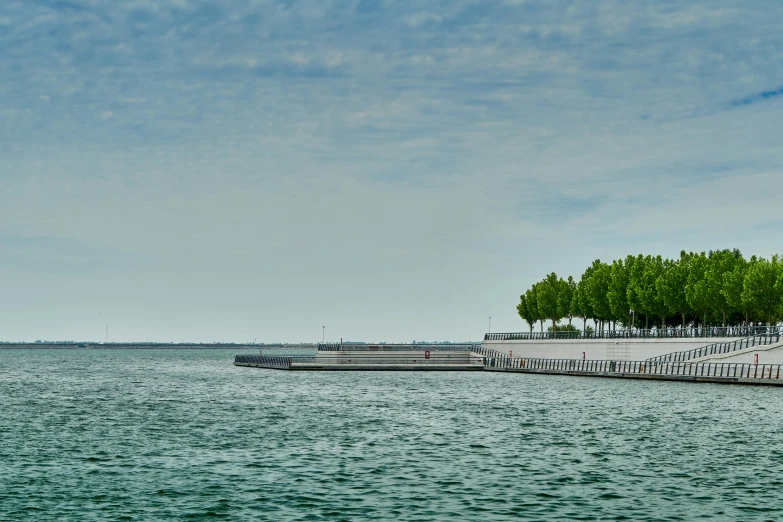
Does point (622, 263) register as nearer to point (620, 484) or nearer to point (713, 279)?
point (713, 279)

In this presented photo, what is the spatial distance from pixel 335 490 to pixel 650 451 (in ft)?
51.9

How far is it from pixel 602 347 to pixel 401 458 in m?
80.5

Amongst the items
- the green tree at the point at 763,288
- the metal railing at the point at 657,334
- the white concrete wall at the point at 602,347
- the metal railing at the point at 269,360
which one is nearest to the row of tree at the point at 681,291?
the green tree at the point at 763,288

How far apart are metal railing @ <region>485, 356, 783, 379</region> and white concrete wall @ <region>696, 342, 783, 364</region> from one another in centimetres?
62

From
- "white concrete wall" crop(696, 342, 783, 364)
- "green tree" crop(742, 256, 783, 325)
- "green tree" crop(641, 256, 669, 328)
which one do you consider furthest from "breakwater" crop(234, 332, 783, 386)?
"green tree" crop(641, 256, 669, 328)

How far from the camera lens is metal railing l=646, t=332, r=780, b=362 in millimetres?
82812

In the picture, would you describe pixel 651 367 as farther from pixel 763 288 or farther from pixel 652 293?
pixel 652 293

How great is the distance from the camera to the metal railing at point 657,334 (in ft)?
306

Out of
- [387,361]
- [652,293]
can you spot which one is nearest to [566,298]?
[652,293]

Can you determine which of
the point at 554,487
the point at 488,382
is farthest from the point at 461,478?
the point at 488,382

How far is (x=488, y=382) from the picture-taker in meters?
97.0

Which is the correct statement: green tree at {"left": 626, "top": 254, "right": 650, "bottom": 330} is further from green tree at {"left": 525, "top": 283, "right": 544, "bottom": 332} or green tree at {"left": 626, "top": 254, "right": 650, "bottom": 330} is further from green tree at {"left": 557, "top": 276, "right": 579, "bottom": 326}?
green tree at {"left": 525, "top": 283, "right": 544, "bottom": 332}

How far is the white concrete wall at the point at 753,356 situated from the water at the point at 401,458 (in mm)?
10536

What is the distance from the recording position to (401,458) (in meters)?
37.7
